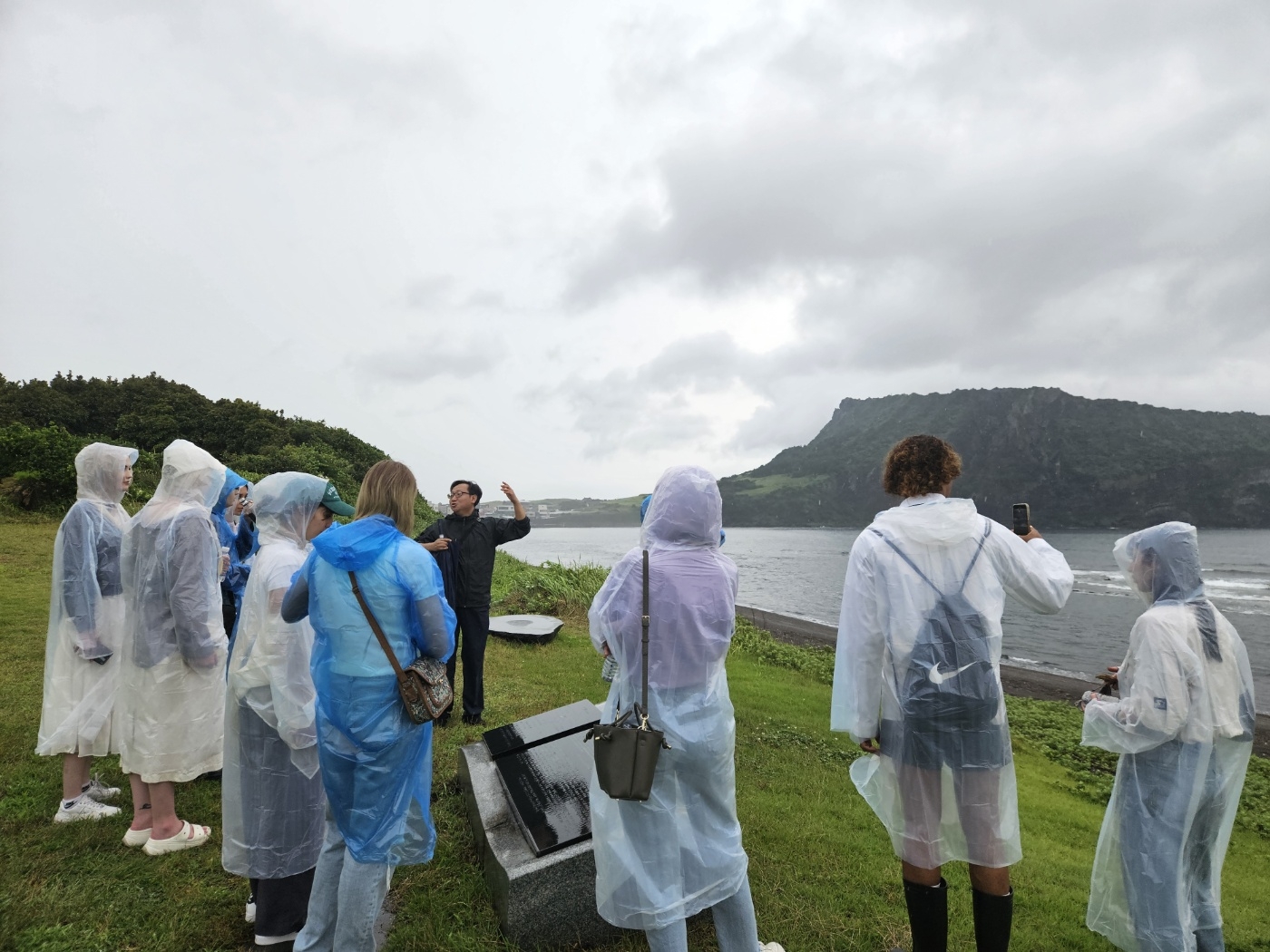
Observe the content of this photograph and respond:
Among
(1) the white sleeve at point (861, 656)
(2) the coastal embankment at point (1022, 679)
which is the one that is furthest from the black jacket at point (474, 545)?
(2) the coastal embankment at point (1022, 679)

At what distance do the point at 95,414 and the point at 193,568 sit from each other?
32.5 m

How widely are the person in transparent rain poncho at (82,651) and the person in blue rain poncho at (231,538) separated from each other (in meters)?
0.78

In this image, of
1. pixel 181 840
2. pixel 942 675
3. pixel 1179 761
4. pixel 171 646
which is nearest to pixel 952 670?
pixel 942 675

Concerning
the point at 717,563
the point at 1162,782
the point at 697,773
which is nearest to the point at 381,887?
the point at 697,773

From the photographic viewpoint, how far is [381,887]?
7.77 ft

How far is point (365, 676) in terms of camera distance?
7.59 feet

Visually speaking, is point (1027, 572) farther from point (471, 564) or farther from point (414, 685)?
point (471, 564)

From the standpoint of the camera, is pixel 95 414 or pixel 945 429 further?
pixel 945 429

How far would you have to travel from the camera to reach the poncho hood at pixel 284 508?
301 centimetres

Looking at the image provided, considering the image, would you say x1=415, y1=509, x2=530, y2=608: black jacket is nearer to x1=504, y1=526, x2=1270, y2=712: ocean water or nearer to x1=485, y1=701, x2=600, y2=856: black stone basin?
x1=485, y1=701, x2=600, y2=856: black stone basin

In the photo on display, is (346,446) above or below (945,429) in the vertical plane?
below

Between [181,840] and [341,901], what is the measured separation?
189 centimetres

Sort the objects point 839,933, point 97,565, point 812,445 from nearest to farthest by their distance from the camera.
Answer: point 839,933 → point 97,565 → point 812,445

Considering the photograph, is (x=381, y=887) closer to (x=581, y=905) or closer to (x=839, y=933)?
(x=581, y=905)
